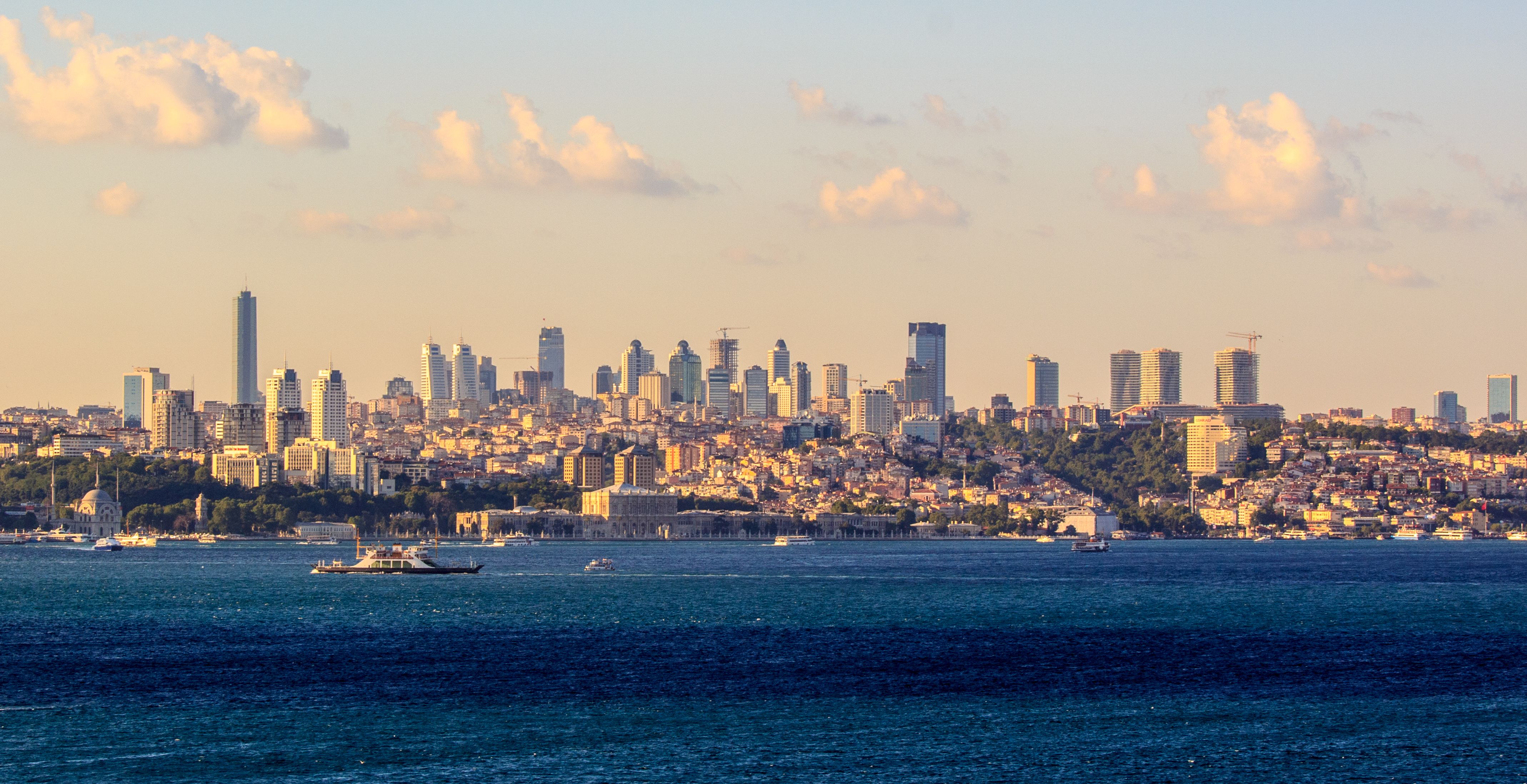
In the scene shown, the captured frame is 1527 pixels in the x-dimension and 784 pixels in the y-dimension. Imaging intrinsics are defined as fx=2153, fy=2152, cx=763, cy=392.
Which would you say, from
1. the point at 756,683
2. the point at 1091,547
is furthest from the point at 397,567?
the point at 1091,547

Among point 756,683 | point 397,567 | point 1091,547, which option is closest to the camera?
point 756,683

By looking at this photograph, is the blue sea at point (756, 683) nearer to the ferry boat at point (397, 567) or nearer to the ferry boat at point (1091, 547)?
the ferry boat at point (397, 567)

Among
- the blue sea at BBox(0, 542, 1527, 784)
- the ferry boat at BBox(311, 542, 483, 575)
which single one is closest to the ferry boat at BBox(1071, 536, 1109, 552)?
the blue sea at BBox(0, 542, 1527, 784)

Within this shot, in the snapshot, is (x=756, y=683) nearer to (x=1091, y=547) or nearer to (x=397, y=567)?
(x=397, y=567)

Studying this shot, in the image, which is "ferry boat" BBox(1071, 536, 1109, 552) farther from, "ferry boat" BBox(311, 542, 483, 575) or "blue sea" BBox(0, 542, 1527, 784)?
"ferry boat" BBox(311, 542, 483, 575)

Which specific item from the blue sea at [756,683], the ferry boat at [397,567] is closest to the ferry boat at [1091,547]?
the blue sea at [756,683]

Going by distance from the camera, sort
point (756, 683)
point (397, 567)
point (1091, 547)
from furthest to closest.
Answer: point (1091, 547) < point (397, 567) < point (756, 683)
